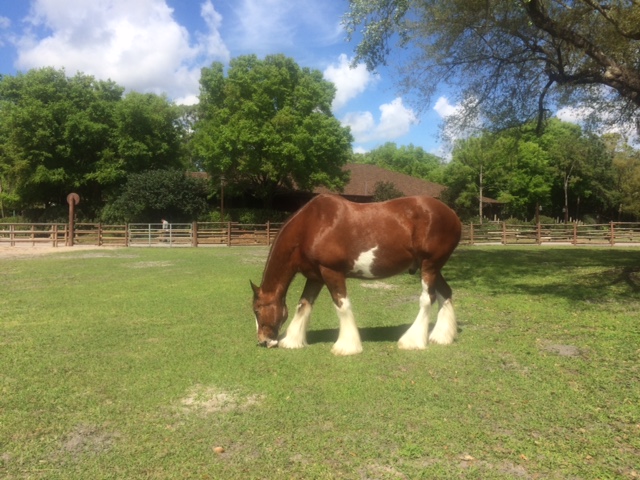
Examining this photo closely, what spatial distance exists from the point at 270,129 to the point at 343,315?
26743mm

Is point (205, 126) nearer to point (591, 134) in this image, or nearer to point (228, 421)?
point (591, 134)

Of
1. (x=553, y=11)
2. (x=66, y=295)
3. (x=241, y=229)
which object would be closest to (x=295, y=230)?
(x=66, y=295)

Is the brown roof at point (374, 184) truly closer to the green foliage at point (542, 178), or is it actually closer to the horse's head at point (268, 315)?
the green foliage at point (542, 178)

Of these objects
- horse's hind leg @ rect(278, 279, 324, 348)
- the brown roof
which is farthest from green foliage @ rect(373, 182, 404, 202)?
horse's hind leg @ rect(278, 279, 324, 348)

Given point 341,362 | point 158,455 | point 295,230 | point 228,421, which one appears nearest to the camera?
point 158,455

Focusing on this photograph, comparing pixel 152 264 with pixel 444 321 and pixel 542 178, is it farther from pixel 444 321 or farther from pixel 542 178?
pixel 542 178

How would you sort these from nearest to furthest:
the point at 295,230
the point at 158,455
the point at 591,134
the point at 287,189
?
the point at 158,455
the point at 295,230
the point at 591,134
the point at 287,189

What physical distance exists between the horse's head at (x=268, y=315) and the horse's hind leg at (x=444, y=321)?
203cm

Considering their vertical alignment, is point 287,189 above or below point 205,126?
below

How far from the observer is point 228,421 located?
148 inches

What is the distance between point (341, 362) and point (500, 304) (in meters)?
4.88

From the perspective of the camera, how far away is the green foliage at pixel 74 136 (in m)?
33.6

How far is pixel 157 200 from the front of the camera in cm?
3216

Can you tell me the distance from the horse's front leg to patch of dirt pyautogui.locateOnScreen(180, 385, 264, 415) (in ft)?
5.02
